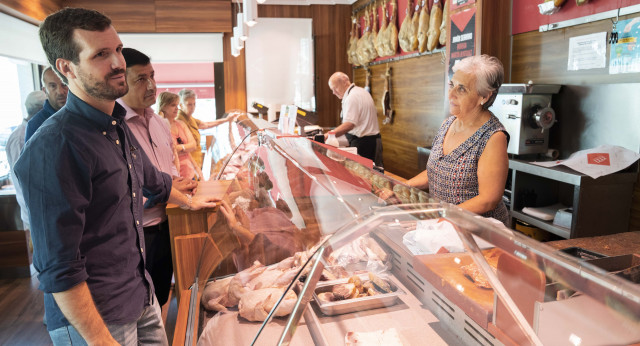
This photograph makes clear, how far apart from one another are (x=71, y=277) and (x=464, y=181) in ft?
5.15

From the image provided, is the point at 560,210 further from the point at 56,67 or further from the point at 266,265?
the point at 56,67

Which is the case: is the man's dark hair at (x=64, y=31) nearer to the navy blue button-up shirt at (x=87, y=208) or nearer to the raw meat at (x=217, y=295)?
the navy blue button-up shirt at (x=87, y=208)

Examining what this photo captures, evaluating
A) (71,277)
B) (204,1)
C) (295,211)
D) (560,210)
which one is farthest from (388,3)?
(71,277)

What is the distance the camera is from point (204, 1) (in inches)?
308

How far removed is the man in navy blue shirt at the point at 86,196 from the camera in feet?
3.76

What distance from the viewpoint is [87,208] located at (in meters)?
1.25

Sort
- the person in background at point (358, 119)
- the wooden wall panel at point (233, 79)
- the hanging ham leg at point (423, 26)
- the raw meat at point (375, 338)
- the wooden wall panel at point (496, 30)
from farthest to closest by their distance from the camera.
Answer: the wooden wall panel at point (233, 79) < the person in background at point (358, 119) < the hanging ham leg at point (423, 26) < the wooden wall panel at point (496, 30) < the raw meat at point (375, 338)

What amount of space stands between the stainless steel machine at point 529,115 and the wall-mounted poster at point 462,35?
2.71 ft

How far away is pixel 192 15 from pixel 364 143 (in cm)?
421

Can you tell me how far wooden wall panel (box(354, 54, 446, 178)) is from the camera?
5.57m

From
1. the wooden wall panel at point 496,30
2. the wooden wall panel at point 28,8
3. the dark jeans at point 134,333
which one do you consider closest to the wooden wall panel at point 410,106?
the wooden wall panel at point 496,30

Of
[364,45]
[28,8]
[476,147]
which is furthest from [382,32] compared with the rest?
[476,147]

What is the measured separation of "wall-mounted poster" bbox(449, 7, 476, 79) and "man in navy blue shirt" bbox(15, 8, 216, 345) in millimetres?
3381

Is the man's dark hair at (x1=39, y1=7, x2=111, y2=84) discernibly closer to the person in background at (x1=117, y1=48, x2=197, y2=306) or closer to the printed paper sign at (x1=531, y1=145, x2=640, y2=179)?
the person in background at (x1=117, y1=48, x2=197, y2=306)
